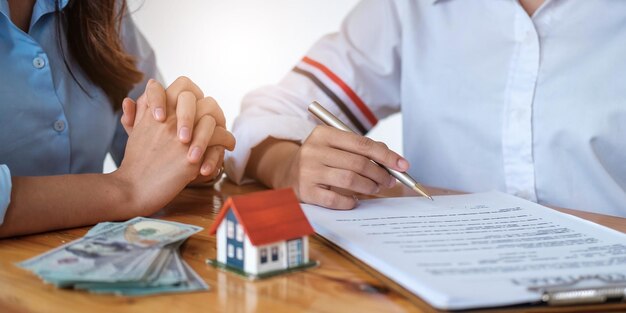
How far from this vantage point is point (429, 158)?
1.32 meters

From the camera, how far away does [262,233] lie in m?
0.56

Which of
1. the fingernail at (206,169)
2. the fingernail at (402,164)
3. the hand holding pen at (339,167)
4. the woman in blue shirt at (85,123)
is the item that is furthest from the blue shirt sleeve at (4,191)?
the fingernail at (402,164)

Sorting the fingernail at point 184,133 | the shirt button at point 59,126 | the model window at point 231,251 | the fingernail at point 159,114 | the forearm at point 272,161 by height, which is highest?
the fingernail at point 159,114

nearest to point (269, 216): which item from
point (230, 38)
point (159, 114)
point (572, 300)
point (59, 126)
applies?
point (572, 300)

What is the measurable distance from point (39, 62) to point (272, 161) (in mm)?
361

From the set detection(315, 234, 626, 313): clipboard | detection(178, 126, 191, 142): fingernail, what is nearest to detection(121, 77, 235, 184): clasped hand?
detection(178, 126, 191, 142): fingernail

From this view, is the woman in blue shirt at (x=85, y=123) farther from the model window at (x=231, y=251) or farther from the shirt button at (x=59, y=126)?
the model window at (x=231, y=251)

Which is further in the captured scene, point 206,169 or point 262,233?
point 206,169

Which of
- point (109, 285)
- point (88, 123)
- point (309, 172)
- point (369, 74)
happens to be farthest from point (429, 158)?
point (109, 285)

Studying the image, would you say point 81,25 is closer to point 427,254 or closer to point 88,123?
point 88,123

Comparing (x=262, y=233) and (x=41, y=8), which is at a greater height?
(x=41, y=8)

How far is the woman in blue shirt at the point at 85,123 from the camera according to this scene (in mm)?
781

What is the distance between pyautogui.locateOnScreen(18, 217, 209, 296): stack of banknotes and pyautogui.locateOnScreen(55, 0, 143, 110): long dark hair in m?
0.49

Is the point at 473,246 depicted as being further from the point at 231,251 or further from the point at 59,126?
the point at 59,126
